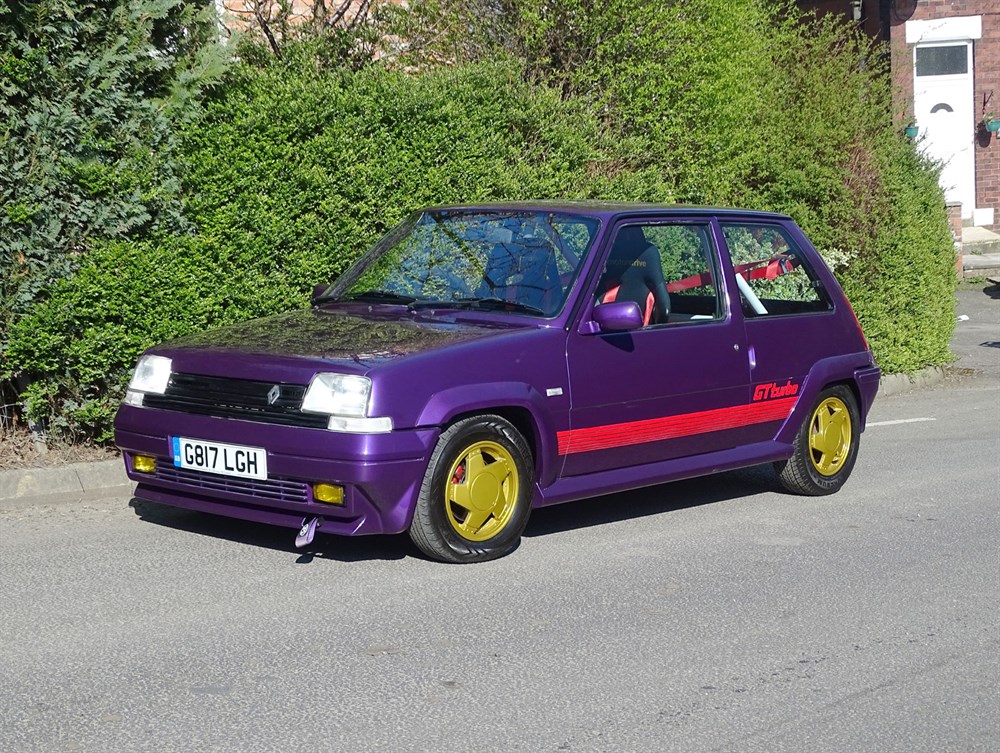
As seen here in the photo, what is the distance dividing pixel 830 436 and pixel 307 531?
380cm

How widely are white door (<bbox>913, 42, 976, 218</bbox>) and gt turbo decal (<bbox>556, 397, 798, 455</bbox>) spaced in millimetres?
25937

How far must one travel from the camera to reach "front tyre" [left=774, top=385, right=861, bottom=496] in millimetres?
8648

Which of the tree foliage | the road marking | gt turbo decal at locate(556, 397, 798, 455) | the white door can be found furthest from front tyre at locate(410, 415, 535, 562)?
the white door

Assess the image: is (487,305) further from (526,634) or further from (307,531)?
(526,634)

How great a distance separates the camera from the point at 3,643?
5.39m

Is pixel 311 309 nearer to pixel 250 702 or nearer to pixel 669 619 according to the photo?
pixel 669 619

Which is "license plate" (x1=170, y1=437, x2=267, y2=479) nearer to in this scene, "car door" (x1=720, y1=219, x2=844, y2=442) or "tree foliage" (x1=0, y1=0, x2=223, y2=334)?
"tree foliage" (x1=0, y1=0, x2=223, y2=334)

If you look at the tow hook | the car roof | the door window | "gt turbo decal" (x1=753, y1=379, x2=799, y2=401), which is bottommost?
the tow hook

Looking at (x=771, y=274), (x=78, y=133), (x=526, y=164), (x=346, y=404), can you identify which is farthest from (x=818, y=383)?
(x=78, y=133)

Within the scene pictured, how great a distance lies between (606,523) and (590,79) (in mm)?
6271

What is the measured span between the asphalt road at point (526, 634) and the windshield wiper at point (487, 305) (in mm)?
1189

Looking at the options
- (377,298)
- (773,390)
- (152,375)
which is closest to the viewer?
(152,375)

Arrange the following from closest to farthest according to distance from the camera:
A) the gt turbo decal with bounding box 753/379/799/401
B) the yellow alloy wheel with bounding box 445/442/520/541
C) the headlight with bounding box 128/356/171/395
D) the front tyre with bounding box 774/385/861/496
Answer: the yellow alloy wheel with bounding box 445/442/520/541 → the headlight with bounding box 128/356/171/395 → the gt turbo decal with bounding box 753/379/799/401 → the front tyre with bounding box 774/385/861/496

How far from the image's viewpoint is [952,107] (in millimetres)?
32500
